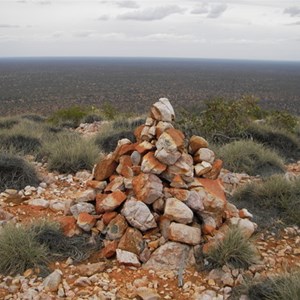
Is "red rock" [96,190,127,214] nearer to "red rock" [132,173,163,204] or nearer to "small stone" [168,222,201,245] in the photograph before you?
"red rock" [132,173,163,204]

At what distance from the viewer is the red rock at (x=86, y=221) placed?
5.02 metres

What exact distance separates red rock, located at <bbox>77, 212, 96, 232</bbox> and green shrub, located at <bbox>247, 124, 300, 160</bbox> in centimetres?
617

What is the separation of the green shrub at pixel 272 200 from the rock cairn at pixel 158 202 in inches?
20.5

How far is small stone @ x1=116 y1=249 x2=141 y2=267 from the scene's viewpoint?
4.44m

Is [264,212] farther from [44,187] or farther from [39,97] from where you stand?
[39,97]

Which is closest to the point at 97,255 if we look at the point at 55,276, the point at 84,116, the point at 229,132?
the point at 55,276

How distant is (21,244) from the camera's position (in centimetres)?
439

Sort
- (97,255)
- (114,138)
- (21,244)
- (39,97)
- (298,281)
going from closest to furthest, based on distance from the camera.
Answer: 1. (298,281)
2. (21,244)
3. (97,255)
4. (114,138)
5. (39,97)

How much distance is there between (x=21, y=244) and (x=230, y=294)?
2.21 m

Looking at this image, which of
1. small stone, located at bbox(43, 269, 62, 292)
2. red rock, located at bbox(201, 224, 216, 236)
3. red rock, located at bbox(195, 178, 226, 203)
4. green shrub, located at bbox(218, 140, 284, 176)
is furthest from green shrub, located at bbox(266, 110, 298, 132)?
small stone, located at bbox(43, 269, 62, 292)

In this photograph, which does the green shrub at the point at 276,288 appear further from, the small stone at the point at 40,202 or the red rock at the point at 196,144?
the small stone at the point at 40,202

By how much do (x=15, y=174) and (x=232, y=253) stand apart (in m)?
3.85

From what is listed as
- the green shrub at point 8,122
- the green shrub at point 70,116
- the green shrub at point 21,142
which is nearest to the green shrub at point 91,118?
the green shrub at point 70,116

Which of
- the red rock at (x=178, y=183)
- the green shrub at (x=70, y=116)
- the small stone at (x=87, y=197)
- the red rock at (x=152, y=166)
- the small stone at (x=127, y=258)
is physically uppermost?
the red rock at (x=152, y=166)
